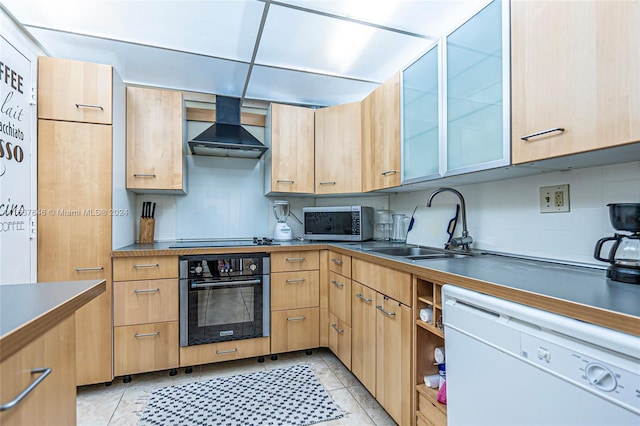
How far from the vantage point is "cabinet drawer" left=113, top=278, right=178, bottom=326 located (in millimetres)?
1957

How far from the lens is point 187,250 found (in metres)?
2.06

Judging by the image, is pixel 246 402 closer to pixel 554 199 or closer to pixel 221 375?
pixel 221 375

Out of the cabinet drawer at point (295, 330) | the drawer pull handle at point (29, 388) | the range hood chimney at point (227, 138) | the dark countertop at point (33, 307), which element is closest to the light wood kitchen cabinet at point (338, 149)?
the range hood chimney at point (227, 138)

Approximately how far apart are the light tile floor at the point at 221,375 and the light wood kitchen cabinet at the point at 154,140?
1357 millimetres

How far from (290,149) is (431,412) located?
6.79 feet

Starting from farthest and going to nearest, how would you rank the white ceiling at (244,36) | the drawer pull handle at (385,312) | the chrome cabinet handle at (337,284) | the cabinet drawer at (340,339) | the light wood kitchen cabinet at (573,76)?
the chrome cabinet handle at (337,284), the cabinet drawer at (340,339), the white ceiling at (244,36), the drawer pull handle at (385,312), the light wood kitchen cabinet at (573,76)

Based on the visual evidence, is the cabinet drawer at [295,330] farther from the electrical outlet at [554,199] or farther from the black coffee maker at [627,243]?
the black coffee maker at [627,243]

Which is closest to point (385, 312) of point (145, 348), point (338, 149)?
point (338, 149)

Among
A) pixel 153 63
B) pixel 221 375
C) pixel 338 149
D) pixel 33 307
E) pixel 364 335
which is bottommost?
pixel 221 375

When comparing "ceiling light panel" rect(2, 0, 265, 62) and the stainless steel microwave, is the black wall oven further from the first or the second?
"ceiling light panel" rect(2, 0, 265, 62)

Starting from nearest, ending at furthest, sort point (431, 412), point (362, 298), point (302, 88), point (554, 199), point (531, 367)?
1. point (531, 367)
2. point (431, 412)
3. point (554, 199)
4. point (362, 298)
5. point (302, 88)

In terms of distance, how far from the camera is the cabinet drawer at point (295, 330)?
2.28 meters

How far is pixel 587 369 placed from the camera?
2.24 ft

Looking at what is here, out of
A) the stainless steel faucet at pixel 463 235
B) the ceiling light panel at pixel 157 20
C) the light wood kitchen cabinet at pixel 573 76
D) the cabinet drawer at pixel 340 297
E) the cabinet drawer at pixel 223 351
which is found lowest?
the cabinet drawer at pixel 223 351
